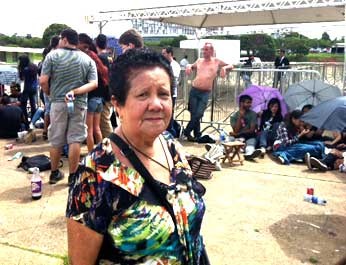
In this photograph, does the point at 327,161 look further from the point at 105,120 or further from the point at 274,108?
the point at 105,120

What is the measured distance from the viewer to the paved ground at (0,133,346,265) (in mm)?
3730

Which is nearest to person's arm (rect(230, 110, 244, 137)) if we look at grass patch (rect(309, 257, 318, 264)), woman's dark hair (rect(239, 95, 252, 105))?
woman's dark hair (rect(239, 95, 252, 105))

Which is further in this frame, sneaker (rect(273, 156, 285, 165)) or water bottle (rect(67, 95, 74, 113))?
sneaker (rect(273, 156, 285, 165))

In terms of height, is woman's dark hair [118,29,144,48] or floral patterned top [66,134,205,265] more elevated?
woman's dark hair [118,29,144,48]

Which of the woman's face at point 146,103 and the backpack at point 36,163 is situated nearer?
the woman's face at point 146,103

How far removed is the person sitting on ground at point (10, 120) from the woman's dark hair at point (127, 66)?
736cm

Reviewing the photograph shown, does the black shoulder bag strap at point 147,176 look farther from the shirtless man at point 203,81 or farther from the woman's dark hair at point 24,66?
the woman's dark hair at point 24,66

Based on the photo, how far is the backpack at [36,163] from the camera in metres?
6.14

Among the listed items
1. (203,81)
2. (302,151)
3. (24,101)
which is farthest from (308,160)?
(24,101)

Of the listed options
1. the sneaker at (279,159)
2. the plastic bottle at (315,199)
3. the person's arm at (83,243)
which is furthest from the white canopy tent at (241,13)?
the person's arm at (83,243)

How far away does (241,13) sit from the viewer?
693 inches

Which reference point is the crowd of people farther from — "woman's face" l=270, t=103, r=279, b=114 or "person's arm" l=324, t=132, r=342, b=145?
"woman's face" l=270, t=103, r=279, b=114

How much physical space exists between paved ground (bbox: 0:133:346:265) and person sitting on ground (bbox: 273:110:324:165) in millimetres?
708

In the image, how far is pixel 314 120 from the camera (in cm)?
480
